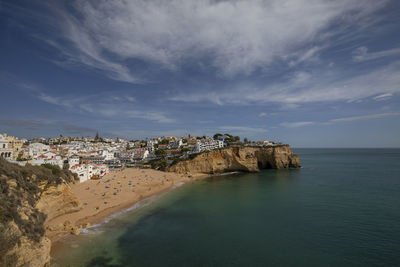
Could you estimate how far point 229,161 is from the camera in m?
60.6

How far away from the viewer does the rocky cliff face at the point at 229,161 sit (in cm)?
5847

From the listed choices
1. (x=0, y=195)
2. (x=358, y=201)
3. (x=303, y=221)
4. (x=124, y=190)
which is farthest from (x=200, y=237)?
(x=358, y=201)

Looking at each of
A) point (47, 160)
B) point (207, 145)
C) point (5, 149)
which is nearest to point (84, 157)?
point (47, 160)

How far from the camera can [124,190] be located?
33.8 metres

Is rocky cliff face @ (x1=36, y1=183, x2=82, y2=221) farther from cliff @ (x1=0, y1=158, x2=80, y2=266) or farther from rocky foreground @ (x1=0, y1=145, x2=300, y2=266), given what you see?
cliff @ (x1=0, y1=158, x2=80, y2=266)

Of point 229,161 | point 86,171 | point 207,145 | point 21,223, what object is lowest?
point 21,223

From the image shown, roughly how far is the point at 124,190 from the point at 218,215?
1952 cm

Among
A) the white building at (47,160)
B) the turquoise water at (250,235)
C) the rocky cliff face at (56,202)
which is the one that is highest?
the white building at (47,160)

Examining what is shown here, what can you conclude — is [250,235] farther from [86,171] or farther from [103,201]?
[86,171]

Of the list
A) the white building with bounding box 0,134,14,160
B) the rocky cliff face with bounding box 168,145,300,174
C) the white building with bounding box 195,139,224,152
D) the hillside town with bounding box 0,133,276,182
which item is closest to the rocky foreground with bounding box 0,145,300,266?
the hillside town with bounding box 0,133,276,182

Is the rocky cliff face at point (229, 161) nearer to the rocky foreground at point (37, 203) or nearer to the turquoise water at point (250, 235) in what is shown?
the rocky foreground at point (37, 203)

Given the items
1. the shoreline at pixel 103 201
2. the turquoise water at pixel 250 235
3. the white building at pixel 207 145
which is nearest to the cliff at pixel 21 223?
the shoreline at pixel 103 201

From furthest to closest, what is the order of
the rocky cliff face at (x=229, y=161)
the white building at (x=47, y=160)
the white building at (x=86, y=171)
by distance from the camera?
the rocky cliff face at (x=229, y=161) < the white building at (x=86, y=171) < the white building at (x=47, y=160)

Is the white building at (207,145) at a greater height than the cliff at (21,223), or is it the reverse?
the white building at (207,145)
